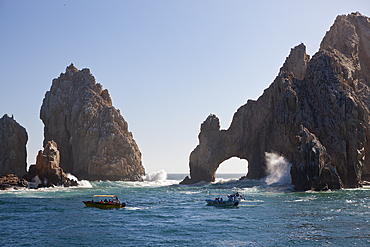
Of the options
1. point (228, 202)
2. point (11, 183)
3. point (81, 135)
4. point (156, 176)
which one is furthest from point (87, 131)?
point (228, 202)

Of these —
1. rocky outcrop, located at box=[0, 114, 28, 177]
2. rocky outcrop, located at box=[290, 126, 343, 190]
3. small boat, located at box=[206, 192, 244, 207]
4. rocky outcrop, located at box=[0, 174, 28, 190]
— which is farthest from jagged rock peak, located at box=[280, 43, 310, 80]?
rocky outcrop, located at box=[0, 114, 28, 177]

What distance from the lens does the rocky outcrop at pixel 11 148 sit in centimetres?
11588

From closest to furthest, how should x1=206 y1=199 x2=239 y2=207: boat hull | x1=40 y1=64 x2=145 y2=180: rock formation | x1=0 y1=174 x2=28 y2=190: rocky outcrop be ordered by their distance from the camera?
x1=206 y1=199 x2=239 y2=207: boat hull → x1=0 y1=174 x2=28 y2=190: rocky outcrop → x1=40 y1=64 x2=145 y2=180: rock formation

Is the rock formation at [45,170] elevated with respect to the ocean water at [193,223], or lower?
elevated

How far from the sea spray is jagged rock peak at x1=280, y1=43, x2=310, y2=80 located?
88.6ft

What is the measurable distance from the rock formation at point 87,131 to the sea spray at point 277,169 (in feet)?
183

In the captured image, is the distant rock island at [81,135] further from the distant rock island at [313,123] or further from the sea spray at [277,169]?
the sea spray at [277,169]

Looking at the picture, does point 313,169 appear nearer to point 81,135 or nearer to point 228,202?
point 228,202

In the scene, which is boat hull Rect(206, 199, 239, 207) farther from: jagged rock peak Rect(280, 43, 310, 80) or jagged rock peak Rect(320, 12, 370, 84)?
jagged rock peak Rect(320, 12, 370, 84)

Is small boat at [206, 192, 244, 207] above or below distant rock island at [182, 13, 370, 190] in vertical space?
below

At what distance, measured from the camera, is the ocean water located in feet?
100

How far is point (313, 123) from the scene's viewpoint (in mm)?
80812

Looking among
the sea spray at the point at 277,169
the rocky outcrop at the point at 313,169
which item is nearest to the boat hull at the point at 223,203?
the rocky outcrop at the point at 313,169

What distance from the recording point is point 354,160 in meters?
74.0
